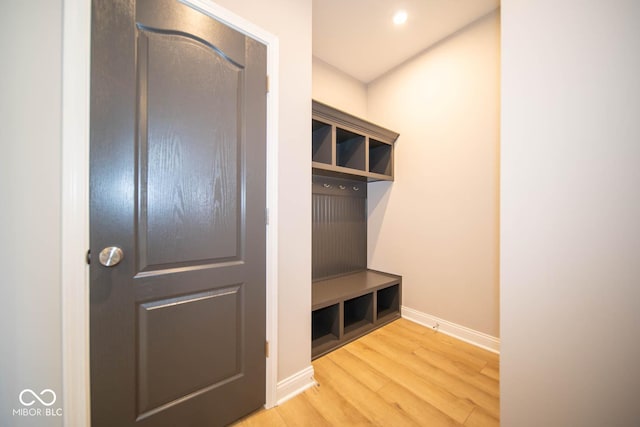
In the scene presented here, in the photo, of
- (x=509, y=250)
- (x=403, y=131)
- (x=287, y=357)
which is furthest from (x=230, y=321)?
(x=403, y=131)

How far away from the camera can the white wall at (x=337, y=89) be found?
7.98ft

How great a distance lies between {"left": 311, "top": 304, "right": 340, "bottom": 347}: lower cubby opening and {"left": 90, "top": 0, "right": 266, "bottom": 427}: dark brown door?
75 centimetres

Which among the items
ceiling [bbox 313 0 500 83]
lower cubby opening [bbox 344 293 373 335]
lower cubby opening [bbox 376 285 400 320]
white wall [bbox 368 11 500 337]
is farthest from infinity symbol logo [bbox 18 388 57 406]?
ceiling [bbox 313 0 500 83]

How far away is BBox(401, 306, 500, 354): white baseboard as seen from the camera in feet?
5.99

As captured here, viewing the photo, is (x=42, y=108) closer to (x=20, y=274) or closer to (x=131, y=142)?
(x=131, y=142)

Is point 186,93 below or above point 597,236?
above

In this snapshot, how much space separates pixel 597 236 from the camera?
769mm

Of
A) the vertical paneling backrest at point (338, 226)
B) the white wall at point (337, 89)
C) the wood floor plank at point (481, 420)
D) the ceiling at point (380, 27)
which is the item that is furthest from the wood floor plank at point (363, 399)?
the ceiling at point (380, 27)

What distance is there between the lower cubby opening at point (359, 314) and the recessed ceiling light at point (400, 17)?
2602 millimetres

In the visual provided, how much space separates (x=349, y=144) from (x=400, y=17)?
45.7 inches

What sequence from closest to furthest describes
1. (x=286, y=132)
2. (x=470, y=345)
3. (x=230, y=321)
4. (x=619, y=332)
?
(x=619, y=332)
(x=230, y=321)
(x=286, y=132)
(x=470, y=345)

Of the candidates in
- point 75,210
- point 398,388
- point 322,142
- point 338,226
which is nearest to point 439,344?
point 398,388

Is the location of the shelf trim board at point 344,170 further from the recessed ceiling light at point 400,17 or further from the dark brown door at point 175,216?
the recessed ceiling light at point 400,17

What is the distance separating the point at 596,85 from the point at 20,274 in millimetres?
2203
